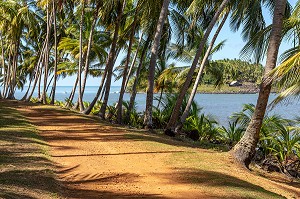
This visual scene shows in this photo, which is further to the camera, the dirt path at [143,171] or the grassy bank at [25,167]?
the dirt path at [143,171]

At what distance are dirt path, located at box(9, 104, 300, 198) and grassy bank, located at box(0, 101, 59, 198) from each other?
0.26 metres

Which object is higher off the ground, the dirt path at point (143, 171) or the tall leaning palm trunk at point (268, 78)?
the tall leaning palm trunk at point (268, 78)

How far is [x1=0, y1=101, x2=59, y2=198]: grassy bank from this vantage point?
5.50m

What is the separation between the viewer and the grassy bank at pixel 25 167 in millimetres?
5496

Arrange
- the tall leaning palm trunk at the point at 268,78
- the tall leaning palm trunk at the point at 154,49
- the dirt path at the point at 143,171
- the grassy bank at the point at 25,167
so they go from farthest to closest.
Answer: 1. the tall leaning palm trunk at the point at 154,49
2. the tall leaning palm trunk at the point at 268,78
3. the dirt path at the point at 143,171
4. the grassy bank at the point at 25,167

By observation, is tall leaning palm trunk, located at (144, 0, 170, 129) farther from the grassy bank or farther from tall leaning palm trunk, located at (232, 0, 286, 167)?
tall leaning palm trunk, located at (232, 0, 286, 167)

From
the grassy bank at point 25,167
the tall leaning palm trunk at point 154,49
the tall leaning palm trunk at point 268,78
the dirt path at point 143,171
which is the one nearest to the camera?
the grassy bank at point 25,167

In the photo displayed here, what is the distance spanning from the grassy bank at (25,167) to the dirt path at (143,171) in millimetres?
263

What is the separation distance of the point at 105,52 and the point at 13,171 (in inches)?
794

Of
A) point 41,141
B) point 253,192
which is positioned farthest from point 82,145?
point 253,192

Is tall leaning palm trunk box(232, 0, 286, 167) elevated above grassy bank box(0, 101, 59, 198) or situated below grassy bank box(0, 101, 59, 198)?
above

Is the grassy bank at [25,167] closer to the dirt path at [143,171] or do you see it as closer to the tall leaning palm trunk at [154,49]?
the dirt path at [143,171]

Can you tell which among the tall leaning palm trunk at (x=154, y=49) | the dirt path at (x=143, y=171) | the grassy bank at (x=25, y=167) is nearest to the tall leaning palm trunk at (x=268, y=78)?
the dirt path at (x=143, y=171)

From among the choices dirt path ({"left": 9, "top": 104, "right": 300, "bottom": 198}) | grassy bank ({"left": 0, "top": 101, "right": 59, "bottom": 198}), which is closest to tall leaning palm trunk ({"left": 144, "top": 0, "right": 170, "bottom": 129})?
dirt path ({"left": 9, "top": 104, "right": 300, "bottom": 198})
